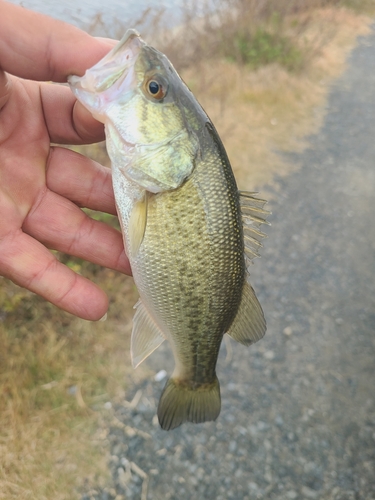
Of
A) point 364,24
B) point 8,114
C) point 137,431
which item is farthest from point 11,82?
point 364,24

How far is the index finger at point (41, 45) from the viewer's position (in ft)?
5.53

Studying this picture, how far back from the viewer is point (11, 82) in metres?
2.05

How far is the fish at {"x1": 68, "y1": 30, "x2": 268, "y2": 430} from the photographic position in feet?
5.60

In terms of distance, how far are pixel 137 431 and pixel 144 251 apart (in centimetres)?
185

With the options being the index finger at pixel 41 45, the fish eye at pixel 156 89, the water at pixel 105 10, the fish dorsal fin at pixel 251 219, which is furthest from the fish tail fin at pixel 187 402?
the water at pixel 105 10

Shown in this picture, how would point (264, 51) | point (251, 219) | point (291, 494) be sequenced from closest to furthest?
point (251, 219) → point (291, 494) → point (264, 51)

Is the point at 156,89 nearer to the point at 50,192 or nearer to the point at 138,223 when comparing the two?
the point at 138,223

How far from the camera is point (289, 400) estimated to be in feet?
11.4

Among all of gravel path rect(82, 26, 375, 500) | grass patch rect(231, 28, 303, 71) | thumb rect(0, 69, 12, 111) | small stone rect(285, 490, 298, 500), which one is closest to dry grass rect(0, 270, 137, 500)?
gravel path rect(82, 26, 375, 500)

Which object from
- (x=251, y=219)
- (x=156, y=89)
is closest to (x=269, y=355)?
(x=251, y=219)

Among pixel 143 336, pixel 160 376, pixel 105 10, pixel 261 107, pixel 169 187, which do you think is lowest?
pixel 160 376

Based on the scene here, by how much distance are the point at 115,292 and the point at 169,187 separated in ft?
7.10

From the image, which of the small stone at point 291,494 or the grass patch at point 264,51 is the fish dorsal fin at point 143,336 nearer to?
the small stone at point 291,494

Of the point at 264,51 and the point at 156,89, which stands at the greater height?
the point at 156,89
